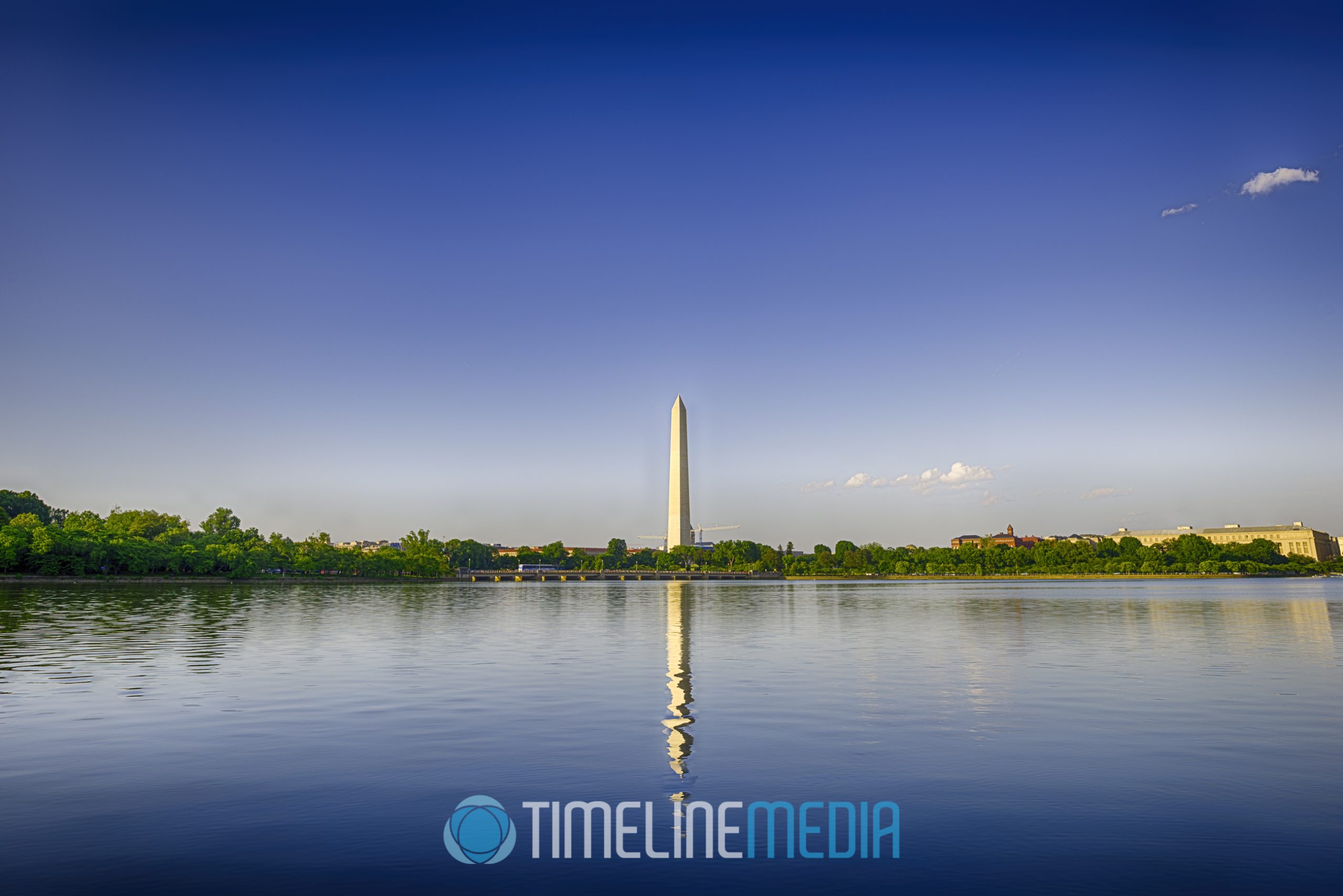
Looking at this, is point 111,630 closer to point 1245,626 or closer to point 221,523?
point 1245,626

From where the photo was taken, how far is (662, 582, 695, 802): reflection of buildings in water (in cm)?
1154

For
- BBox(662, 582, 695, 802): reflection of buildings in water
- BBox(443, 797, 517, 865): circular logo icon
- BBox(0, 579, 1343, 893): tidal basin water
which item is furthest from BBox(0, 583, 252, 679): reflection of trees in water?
BBox(443, 797, 517, 865): circular logo icon

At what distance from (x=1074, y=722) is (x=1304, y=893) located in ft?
24.7

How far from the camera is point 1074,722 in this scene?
46.8 feet

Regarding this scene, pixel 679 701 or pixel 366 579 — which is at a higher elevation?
pixel 679 701

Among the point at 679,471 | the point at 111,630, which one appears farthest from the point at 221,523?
the point at 111,630

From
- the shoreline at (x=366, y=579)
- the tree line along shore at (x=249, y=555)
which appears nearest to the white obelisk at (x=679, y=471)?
the tree line along shore at (x=249, y=555)

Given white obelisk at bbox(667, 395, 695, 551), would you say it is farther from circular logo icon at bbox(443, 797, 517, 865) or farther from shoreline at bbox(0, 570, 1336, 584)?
circular logo icon at bbox(443, 797, 517, 865)

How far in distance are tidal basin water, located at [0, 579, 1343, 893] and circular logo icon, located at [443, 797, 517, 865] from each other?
16 cm

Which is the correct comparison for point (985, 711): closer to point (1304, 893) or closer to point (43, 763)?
point (1304, 893)

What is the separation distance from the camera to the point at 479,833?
A: 27.9ft

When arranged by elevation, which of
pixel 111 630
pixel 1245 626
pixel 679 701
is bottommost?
pixel 1245 626

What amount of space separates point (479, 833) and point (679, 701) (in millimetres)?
8343

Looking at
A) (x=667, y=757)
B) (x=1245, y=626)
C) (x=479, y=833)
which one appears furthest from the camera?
(x=1245, y=626)
